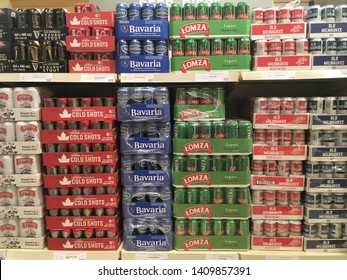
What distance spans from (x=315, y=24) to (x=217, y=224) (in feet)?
3.87

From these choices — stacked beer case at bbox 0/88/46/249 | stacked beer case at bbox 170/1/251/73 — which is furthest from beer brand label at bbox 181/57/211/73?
stacked beer case at bbox 0/88/46/249

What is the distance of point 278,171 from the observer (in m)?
1.53

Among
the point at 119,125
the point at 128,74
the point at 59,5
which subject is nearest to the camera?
the point at 128,74

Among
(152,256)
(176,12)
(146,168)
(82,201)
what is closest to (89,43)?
Result: (176,12)

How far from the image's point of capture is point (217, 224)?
1.52 meters

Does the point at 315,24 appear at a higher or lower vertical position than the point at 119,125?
higher

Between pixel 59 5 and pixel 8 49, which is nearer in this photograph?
pixel 8 49

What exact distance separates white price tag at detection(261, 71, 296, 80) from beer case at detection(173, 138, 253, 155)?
338 mm

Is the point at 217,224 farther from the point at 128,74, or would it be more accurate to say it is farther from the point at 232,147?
the point at 128,74

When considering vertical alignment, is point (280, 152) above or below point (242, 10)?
below

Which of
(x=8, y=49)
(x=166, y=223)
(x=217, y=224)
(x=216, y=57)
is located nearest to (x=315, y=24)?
(x=216, y=57)

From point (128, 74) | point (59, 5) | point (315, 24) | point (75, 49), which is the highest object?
point (59, 5)

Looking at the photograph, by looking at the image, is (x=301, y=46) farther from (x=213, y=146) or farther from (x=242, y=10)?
(x=213, y=146)

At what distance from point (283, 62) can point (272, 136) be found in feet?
1.29
